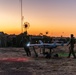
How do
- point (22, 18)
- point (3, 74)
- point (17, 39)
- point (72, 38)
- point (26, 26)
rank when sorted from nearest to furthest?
point (3, 74) → point (72, 38) → point (26, 26) → point (22, 18) → point (17, 39)

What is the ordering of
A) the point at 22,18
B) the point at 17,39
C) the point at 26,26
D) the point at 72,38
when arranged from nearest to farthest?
the point at 72,38
the point at 26,26
the point at 22,18
the point at 17,39

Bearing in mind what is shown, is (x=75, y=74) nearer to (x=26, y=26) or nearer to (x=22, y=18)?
(x=26, y=26)

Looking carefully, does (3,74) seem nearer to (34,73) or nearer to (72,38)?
(34,73)

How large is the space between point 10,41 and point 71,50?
39030 mm

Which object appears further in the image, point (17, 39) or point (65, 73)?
point (17, 39)

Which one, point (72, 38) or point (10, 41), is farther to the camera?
point (10, 41)

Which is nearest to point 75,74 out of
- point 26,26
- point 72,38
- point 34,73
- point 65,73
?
point 65,73

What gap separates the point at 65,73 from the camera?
52.5 feet

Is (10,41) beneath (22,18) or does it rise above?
beneath

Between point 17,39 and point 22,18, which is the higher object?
point 22,18

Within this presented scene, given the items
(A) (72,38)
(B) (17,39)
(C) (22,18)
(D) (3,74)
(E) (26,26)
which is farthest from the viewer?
(B) (17,39)

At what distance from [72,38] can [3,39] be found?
39413mm

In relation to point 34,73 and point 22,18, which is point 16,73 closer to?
point 34,73

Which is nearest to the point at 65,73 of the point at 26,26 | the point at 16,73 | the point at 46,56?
the point at 16,73
